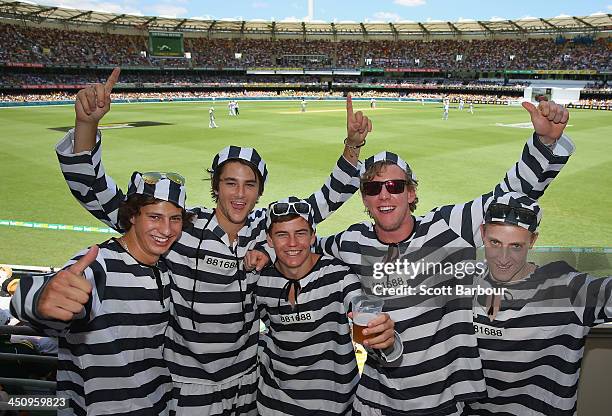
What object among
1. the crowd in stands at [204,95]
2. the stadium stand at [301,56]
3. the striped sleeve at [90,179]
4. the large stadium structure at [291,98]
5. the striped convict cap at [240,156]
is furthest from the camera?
the stadium stand at [301,56]

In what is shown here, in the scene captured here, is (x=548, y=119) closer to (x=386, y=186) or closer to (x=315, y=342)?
(x=386, y=186)

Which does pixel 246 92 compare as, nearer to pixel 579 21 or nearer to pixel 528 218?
pixel 579 21

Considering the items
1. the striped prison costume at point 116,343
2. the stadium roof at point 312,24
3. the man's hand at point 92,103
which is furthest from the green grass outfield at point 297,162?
the stadium roof at point 312,24

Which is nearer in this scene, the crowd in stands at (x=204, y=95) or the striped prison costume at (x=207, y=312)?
the striped prison costume at (x=207, y=312)

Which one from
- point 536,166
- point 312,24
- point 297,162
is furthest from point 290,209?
point 312,24

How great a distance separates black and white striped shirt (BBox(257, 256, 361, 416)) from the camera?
9.53 feet

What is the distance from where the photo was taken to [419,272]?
2.74m

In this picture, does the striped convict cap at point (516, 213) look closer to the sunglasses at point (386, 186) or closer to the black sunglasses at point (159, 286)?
the sunglasses at point (386, 186)

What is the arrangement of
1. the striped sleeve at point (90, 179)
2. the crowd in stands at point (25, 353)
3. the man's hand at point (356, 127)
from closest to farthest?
1. the striped sleeve at point (90, 179)
2. the crowd in stands at point (25, 353)
3. the man's hand at point (356, 127)

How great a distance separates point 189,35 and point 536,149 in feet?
264

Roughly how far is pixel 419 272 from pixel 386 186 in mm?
610

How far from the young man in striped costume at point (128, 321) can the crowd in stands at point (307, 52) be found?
6547 centimetres

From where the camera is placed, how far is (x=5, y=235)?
10422 mm

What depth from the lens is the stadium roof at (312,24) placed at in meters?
57.4
